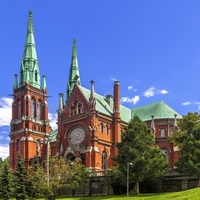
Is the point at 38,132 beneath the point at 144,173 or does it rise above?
above

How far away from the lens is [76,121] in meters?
78.6

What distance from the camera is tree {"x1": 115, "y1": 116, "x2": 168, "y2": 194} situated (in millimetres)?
51000

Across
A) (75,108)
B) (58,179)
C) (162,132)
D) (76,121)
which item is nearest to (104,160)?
(76,121)

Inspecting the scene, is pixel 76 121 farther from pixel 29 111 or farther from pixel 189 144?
pixel 189 144

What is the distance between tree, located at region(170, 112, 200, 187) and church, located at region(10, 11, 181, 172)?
22163 millimetres

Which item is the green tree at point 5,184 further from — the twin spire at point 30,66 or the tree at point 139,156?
the twin spire at point 30,66

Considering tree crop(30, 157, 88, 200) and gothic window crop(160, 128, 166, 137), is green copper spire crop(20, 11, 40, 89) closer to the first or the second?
gothic window crop(160, 128, 166, 137)

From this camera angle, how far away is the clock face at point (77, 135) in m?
77.6

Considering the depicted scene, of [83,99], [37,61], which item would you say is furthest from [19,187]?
[37,61]

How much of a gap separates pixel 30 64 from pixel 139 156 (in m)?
52.4

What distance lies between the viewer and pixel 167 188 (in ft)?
172

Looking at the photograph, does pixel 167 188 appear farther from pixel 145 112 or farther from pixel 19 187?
pixel 145 112

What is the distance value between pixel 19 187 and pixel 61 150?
21895 mm

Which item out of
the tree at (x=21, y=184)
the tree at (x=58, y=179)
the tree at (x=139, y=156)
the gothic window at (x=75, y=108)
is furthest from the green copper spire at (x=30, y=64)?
the tree at (x=139, y=156)
